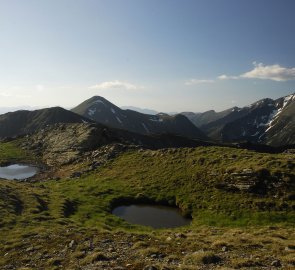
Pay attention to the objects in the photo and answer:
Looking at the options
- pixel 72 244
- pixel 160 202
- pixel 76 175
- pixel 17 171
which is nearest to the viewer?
pixel 72 244

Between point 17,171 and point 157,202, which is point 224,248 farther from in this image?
point 17,171

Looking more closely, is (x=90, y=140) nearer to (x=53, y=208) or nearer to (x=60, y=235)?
(x=53, y=208)

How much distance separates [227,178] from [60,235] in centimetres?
2916

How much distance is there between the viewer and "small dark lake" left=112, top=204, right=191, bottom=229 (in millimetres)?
44219

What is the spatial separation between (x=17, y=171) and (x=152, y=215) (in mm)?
51564

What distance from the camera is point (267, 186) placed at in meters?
48.3

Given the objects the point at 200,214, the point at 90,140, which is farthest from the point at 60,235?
the point at 90,140

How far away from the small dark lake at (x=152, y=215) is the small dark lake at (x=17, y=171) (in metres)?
37.3

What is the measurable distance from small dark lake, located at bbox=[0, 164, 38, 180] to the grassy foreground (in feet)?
27.5

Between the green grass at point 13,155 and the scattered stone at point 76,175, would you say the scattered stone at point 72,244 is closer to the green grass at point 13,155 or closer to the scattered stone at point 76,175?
the scattered stone at point 76,175

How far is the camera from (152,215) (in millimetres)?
47531

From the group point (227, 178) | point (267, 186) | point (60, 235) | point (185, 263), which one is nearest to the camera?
point (185, 263)

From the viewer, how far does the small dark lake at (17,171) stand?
80.2 metres

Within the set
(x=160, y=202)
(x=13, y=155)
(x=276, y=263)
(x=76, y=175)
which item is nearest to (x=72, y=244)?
(x=276, y=263)
